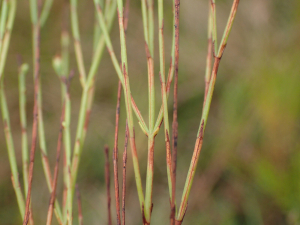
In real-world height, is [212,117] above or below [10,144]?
below

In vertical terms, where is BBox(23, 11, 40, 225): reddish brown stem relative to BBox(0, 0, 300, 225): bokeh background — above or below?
above

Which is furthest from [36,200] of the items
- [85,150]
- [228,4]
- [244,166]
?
[228,4]

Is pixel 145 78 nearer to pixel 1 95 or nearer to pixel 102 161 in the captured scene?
pixel 102 161

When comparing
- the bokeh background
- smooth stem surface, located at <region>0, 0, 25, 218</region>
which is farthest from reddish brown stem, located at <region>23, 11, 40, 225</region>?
the bokeh background

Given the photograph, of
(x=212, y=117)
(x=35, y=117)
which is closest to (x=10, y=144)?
(x=35, y=117)

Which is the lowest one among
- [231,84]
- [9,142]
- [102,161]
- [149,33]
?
[102,161]

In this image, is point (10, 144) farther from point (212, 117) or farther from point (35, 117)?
point (212, 117)

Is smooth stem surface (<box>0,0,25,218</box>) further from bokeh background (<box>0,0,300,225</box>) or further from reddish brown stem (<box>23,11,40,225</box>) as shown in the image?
bokeh background (<box>0,0,300,225</box>)

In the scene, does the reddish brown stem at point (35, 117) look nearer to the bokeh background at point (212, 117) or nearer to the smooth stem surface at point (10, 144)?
the smooth stem surface at point (10, 144)
